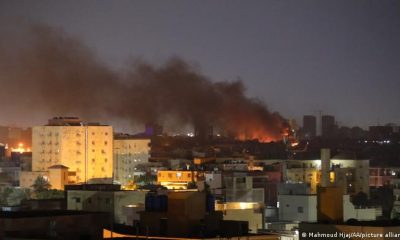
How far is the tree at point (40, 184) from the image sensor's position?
49.1m

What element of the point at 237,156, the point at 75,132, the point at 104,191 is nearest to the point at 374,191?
the point at 237,156

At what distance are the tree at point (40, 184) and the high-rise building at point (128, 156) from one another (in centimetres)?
838

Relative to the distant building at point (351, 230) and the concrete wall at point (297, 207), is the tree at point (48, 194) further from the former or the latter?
the distant building at point (351, 230)

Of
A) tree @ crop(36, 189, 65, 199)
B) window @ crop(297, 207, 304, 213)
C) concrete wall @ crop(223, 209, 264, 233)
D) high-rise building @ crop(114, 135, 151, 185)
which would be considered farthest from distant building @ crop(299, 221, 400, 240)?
high-rise building @ crop(114, 135, 151, 185)

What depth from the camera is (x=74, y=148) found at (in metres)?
60.1

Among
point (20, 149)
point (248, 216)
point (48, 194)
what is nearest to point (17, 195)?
point (48, 194)

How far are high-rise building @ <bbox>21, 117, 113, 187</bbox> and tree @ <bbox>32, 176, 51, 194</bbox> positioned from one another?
4.51 metres

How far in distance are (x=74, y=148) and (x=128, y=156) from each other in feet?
21.1

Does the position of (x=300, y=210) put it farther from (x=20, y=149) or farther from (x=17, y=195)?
(x=20, y=149)

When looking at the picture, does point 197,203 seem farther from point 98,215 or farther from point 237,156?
point 237,156

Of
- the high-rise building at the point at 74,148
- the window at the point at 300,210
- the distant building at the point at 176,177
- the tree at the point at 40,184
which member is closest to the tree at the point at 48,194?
the tree at the point at 40,184

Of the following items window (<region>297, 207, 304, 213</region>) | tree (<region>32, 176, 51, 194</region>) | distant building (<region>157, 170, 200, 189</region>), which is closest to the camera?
window (<region>297, 207, 304, 213</region>)

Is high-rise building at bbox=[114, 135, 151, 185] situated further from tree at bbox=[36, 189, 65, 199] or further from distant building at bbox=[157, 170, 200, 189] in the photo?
tree at bbox=[36, 189, 65, 199]

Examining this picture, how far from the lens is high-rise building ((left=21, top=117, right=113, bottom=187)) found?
59.1 meters
